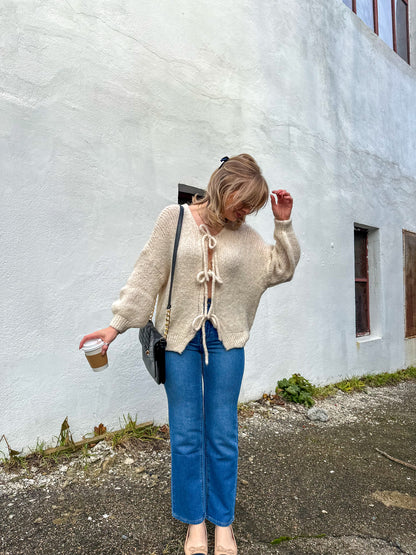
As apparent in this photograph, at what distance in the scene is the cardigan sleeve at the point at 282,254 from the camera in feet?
5.28

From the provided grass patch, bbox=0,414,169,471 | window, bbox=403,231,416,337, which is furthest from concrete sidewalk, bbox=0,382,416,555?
window, bbox=403,231,416,337

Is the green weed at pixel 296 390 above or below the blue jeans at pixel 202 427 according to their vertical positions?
below

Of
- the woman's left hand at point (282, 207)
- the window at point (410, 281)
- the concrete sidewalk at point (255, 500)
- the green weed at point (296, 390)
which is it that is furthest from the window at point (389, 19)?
the concrete sidewalk at point (255, 500)

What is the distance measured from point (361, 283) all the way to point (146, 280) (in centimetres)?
450

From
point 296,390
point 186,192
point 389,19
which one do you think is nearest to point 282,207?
point 186,192

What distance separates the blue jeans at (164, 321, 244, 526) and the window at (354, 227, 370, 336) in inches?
162

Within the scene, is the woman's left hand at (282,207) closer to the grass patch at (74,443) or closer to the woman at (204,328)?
the woman at (204,328)

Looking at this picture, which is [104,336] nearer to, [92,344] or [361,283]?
[92,344]

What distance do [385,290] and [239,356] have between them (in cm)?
443

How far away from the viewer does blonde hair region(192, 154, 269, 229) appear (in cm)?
149

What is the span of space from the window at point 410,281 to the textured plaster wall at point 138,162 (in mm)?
1431

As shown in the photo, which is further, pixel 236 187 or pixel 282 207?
pixel 282 207

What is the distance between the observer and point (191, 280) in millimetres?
1565

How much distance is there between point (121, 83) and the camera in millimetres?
2826
